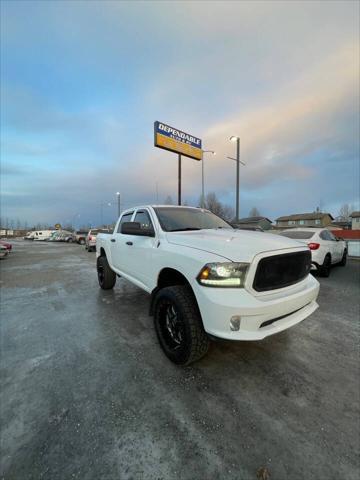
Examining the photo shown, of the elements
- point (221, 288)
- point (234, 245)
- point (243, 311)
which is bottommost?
point (243, 311)

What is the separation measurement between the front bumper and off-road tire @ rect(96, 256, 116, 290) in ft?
11.9

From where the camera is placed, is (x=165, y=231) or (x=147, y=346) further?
(x=165, y=231)

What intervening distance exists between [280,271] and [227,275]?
66 centimetres

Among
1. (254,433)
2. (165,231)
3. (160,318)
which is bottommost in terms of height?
(254,433)

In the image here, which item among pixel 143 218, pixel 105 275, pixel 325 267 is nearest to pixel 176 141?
pixel 325 267

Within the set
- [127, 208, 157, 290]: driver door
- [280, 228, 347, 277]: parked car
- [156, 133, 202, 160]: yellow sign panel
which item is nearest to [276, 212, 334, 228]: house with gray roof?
[156, 133, 202, 160]: yellow sign panel

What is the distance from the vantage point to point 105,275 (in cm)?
533

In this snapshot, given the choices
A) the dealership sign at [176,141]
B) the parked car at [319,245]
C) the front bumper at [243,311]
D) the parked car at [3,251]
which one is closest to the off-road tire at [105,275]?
the front bumper at [243,311]

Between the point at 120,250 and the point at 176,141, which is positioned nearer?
the point at 120,250

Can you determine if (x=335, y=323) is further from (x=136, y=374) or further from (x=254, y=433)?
(x=136, y=374)

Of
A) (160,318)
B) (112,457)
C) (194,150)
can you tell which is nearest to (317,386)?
(160,318)

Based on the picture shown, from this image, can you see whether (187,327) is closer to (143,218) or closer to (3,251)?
(143,218)

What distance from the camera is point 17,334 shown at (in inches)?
128

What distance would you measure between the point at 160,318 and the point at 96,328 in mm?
1292
